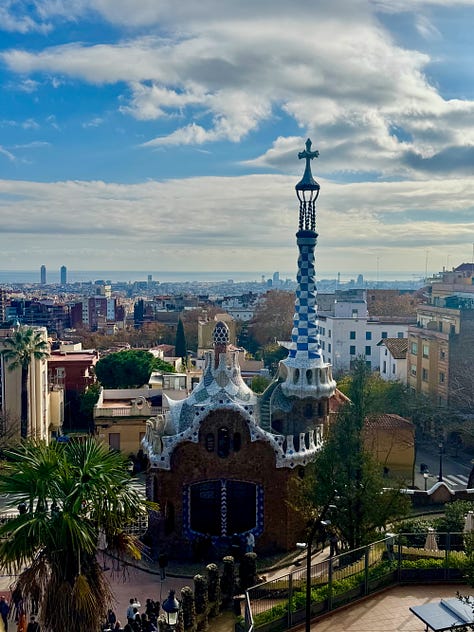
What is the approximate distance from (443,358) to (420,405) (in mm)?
5009

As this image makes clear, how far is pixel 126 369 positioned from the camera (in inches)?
2128

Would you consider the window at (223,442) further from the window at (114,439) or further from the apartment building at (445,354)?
the apartment building at (445,354)

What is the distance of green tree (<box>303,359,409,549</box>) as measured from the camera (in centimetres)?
2048

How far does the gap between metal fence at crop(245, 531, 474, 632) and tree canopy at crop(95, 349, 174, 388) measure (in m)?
35.7

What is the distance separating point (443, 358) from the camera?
48188 millimetres

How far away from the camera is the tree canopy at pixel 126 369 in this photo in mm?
53656

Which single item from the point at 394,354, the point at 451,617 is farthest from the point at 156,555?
the point at 394,354

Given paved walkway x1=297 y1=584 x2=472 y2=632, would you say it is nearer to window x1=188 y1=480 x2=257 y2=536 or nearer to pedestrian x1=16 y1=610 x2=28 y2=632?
pedestrian x1=16 y1=610 x2=28 y2=632

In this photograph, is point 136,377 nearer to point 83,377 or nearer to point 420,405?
point 83,377

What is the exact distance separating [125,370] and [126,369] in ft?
0.37

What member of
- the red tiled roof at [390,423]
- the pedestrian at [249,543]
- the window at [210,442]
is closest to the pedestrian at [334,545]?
the pedestrian at [249,543]

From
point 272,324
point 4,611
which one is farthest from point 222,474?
point 272,324

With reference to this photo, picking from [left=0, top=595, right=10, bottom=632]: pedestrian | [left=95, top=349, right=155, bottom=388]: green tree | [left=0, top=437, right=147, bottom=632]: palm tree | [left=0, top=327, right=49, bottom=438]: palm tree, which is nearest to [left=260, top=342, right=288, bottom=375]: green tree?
[left=95, top=349, right=155, bottom=388]: green tree

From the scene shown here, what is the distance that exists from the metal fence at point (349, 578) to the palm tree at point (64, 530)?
4.27m
